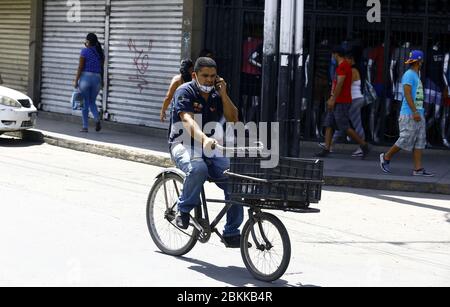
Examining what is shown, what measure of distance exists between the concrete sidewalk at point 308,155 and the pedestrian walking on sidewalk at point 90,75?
51 cm

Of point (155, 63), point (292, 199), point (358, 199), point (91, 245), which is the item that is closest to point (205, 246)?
point (91, 245)

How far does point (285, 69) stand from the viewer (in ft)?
40.9

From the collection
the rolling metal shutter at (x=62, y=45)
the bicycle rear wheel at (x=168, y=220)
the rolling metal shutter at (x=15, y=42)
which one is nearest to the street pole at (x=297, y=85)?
the bicycle rear wheel at (x=168, y=220)

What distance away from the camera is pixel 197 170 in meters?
7.27

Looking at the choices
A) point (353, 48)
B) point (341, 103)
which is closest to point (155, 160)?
point (341, 103)

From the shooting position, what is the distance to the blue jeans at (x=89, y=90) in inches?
655

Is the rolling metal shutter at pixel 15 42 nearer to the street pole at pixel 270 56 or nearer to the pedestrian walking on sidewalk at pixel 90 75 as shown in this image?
the pedestrian walking on sidewalk at pixel 90 75

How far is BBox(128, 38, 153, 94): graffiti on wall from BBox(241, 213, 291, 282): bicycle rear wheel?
34.7 feet

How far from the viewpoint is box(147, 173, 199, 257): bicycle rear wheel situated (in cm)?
768

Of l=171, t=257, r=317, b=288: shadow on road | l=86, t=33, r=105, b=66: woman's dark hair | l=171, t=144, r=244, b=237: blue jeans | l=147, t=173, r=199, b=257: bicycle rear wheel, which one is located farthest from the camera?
l=86, t=33, r=105, b=66: woman's dark hair

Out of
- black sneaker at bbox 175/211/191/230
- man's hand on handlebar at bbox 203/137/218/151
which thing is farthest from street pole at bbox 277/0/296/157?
man's hand on handlebar at bbox 203/137/218/151

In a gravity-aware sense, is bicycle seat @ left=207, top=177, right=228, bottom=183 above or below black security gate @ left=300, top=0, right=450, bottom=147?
below

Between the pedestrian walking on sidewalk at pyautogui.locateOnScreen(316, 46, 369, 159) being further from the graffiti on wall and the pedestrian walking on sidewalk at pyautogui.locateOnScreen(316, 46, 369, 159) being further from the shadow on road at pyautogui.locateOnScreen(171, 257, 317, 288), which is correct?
the shadow on road at pyautogui.locateOnScreen(171, 257, 317, 288)
